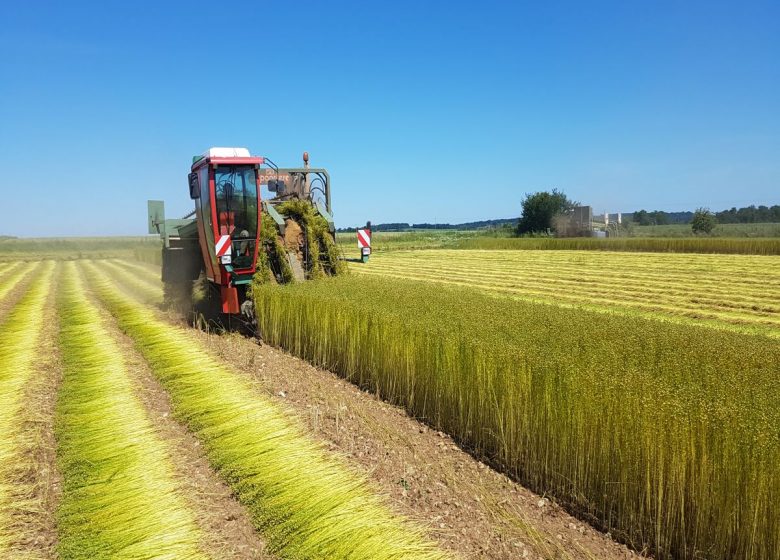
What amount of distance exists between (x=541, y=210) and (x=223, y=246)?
4850 centimetres

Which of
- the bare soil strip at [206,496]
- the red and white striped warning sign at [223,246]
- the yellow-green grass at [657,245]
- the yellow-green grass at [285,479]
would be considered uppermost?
the red and white striped warning sign at [223,246]

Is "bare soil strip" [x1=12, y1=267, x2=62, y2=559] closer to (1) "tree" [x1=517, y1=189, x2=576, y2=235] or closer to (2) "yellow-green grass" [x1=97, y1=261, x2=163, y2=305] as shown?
(2) "yellow-green grass" [x1=97, y1=261, x2=163, y2=305]

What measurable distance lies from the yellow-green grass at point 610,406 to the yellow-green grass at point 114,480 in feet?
8.00

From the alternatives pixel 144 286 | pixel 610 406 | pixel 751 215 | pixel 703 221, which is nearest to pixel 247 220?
pixel 610 406

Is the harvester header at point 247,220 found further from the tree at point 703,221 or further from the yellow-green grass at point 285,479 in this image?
the tree at point 703,221

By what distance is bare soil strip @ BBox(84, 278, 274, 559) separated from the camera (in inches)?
130

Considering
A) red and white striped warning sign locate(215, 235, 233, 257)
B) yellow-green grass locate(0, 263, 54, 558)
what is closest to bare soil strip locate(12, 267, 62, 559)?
yellow-green grass locate(0, 263, 54, 558)

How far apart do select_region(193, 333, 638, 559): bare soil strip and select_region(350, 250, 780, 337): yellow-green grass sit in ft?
22.9

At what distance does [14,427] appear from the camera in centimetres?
519

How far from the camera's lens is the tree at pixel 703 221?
133 ft

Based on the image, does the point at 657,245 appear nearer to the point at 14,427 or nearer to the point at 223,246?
the point at 223,246

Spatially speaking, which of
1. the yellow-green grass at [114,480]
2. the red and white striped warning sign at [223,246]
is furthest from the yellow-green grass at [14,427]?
the red and white striped warning sign at [223,246]

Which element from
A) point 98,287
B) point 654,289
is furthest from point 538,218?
point 98,287

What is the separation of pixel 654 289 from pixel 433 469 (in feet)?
41.2
